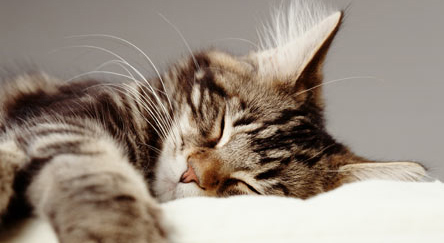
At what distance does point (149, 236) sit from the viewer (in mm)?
730

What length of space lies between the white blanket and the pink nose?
0.94ft

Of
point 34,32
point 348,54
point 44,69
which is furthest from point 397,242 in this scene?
point 34,32

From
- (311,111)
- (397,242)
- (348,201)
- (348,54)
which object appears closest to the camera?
(397,242)

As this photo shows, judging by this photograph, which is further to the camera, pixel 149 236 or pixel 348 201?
pixel 348 201

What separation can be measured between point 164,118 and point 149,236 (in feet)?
1.96

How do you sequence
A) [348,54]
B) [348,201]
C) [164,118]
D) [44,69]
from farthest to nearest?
[348,54], [44,69], [164,118], [348,201]

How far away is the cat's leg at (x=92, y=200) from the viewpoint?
714mm

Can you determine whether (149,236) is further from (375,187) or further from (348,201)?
(375,187)

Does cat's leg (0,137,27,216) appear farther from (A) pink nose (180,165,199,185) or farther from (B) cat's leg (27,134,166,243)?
(A) pink nose (180,165,199,185)

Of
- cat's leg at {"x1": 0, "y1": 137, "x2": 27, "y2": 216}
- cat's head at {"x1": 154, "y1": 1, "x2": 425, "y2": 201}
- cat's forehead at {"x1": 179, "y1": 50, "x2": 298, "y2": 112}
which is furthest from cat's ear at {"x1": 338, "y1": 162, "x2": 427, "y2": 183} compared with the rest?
cat's leg at {"x1": 0, "y1": 137, "x2": 27, "y2": 216}

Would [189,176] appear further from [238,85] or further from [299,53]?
[299,53]

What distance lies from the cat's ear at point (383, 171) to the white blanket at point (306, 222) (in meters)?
0.34

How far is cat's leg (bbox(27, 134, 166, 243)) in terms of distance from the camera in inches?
28.1

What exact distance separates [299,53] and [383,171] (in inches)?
15.8
